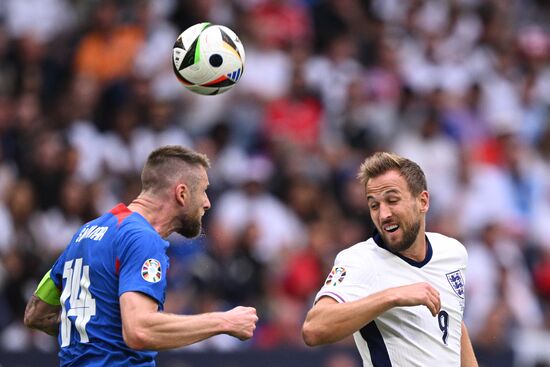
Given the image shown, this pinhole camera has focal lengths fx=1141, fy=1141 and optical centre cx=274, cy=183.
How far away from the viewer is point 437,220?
1383 centimetres

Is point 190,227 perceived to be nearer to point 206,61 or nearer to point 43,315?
point 43,315

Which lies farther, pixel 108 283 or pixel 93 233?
pixel 93 233

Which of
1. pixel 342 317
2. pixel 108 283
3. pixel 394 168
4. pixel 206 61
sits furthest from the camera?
pixel 206 61

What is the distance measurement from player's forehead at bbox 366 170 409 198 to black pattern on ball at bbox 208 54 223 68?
5.73 feet

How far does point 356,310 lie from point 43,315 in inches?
81.1

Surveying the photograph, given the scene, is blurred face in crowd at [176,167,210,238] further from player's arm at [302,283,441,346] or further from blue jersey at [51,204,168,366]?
player's arm at [302,283,441,346]

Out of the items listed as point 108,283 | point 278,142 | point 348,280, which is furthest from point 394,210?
point 278,142

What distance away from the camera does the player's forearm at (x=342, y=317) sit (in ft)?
20.5

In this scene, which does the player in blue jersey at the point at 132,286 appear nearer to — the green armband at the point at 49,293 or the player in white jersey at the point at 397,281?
the green armband at the point at 49,293

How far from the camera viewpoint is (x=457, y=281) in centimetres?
712

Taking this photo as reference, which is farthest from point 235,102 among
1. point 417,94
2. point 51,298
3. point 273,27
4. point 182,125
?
point 51,298

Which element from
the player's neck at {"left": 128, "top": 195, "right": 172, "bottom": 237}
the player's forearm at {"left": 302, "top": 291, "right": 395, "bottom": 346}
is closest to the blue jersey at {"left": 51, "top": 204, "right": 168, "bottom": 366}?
the player's neck at {"left": 128, "top": 195, "right": 172, "bottom": 237}

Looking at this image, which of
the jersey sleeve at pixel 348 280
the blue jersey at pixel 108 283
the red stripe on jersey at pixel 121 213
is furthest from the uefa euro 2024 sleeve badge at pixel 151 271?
the jersey sleeve at pixel 348 280

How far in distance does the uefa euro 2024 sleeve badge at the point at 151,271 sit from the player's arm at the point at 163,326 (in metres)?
0.10
